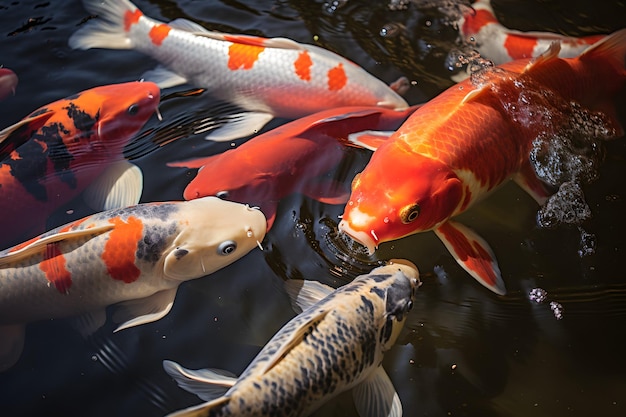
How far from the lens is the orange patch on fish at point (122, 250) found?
88.7 inches

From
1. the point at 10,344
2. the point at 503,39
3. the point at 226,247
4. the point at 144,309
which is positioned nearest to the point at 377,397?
the point at 226,247

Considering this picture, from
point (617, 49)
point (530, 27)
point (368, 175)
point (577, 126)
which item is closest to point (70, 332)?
point (368, 175)

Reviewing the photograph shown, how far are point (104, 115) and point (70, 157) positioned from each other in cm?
25

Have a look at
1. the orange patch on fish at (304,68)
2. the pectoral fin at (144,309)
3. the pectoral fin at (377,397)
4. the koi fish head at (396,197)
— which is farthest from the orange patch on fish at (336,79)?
the pectoral fin at (377,397)

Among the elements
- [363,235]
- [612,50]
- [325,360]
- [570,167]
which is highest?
[612,50]

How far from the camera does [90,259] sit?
2.25 m

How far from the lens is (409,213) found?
7.08 ft

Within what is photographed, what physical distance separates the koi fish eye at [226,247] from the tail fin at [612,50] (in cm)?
172

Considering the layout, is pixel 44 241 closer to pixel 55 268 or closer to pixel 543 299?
pixel 55 268

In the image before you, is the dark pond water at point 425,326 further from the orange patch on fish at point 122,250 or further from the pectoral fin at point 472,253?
the orange patch on fish at point 122,250

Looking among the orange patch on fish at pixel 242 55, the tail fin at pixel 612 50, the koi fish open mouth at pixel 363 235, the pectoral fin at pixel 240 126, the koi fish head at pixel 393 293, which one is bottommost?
the koi fish head at pixel 393 293

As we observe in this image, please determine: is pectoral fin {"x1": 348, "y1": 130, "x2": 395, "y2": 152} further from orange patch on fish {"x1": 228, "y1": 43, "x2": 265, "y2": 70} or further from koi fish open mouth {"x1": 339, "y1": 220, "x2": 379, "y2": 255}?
orange patch on fish {"x1": 228, "y1": 43, "x2": 265, "y2": 70}

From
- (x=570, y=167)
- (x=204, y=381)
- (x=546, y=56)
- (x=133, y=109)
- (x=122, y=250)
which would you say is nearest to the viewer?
(x=204, y=381)

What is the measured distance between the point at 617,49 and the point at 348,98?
48.0 inches
